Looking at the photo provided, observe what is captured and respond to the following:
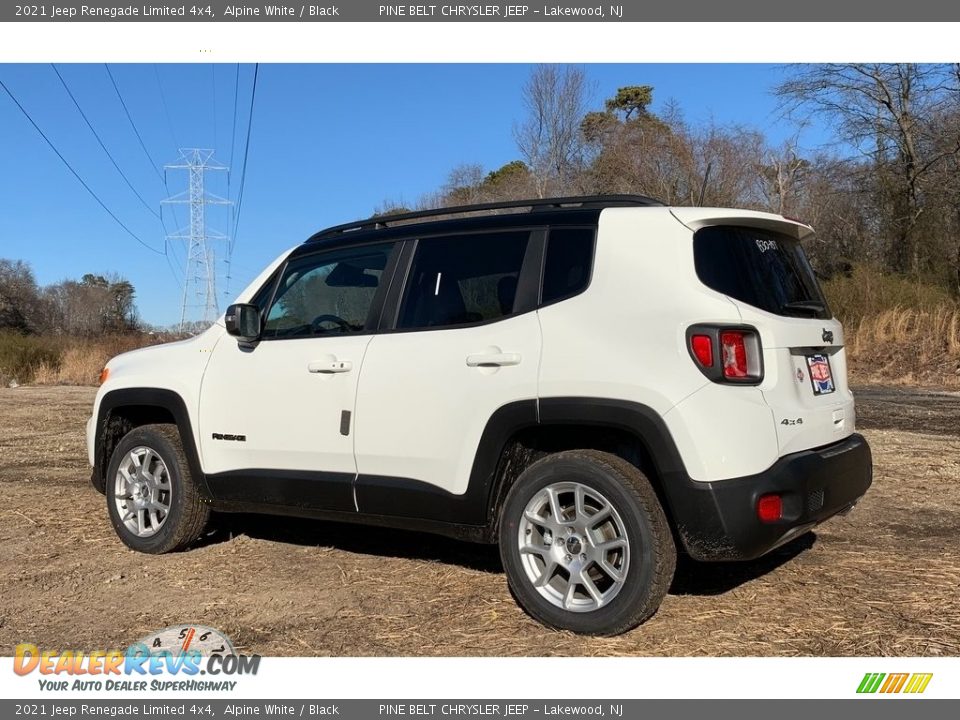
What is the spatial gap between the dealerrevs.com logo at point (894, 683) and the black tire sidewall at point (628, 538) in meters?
0.88

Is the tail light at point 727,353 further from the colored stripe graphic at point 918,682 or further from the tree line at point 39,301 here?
the tree line at point 39,301

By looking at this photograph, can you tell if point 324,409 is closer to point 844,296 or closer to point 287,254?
point 287,254

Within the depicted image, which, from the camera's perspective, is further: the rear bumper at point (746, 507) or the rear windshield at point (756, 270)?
the rear windshield at point (756, 270)

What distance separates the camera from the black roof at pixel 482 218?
401 cm

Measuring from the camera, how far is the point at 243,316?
4758 mm

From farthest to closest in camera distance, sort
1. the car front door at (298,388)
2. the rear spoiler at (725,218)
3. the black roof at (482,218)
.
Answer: the car front door at (298,388) → the black roof at (482,218) → the rear spoiler at (725,218)

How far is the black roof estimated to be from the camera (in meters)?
4.01

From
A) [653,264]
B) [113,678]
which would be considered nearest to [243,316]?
[113,678]

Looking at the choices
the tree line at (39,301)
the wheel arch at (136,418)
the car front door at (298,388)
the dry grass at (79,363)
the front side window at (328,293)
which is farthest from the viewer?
the tree line at (39,301)

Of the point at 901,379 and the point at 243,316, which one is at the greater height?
the point at 243,316

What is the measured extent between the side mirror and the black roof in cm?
58

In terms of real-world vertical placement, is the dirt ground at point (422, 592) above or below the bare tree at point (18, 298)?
below

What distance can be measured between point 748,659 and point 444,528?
59.1 inches

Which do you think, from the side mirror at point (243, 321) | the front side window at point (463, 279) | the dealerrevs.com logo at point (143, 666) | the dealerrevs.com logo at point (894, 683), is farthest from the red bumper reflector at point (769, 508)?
the side mirror at point (243, 321)
